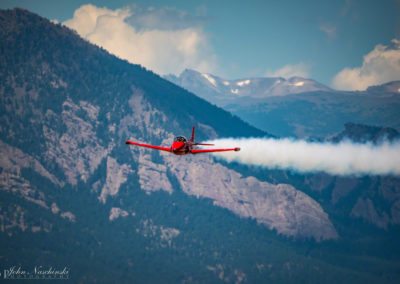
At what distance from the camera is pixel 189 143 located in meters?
120
